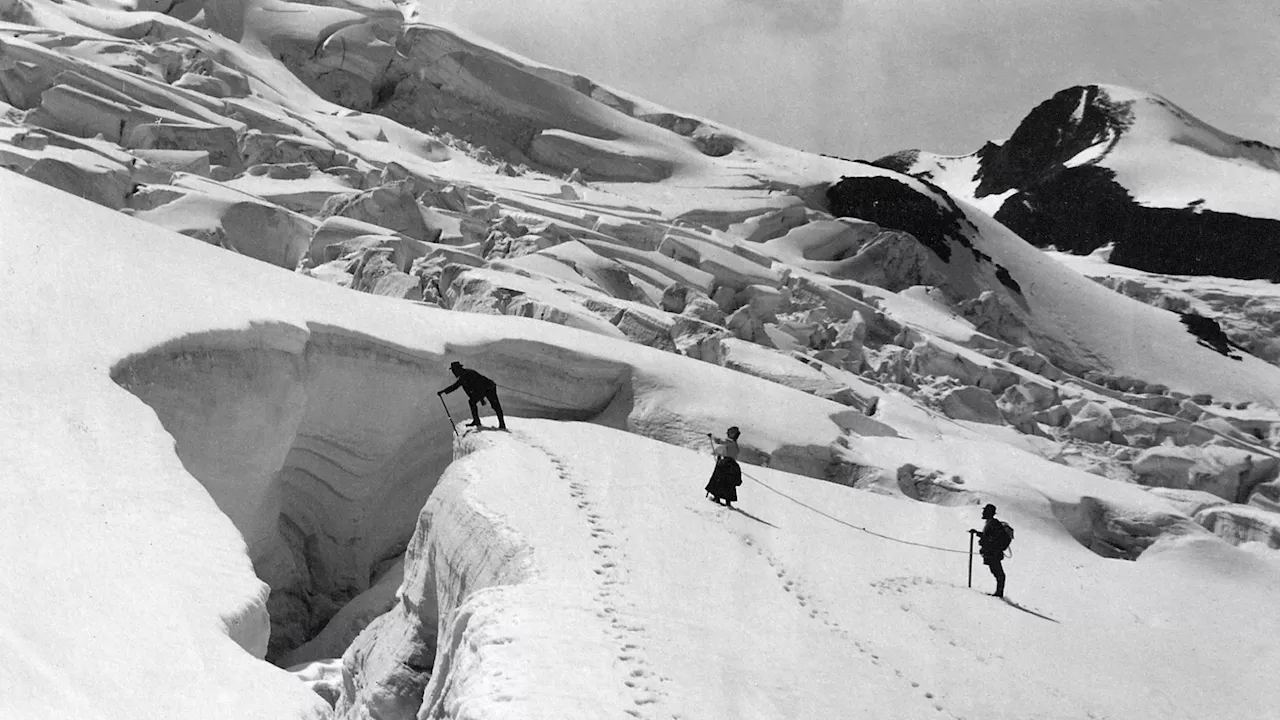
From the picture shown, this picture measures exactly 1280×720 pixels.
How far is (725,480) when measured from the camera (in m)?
13.1

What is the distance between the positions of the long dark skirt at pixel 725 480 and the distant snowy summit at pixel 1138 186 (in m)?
51.3

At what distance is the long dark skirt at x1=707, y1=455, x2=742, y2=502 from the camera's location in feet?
42.9

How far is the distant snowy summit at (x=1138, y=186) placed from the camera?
58188mm

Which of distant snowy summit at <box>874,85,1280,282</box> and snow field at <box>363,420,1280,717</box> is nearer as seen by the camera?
snow field at <box>363,420,1280,717</box>

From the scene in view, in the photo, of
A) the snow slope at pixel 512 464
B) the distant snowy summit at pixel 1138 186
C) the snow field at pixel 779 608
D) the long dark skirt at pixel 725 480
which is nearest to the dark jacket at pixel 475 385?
the snow field at pixel 779 608

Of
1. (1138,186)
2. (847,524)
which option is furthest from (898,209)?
(847,524)

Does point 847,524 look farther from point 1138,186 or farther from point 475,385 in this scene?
point 1138,186

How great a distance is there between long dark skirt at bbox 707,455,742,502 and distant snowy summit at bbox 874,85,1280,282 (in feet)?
168

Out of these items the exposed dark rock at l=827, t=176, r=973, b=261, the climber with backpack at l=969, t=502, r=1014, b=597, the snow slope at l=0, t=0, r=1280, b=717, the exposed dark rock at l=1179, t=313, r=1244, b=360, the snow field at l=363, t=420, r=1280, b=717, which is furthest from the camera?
the exposed dark rock at l=827, t=176, r=973, b=261

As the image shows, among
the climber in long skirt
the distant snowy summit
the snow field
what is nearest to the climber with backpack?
the snow field

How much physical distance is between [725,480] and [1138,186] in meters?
61.6

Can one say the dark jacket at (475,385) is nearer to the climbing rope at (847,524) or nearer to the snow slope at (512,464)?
the snow slope at (512,464)

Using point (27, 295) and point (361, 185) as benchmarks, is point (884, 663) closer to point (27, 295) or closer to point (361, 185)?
point (27, 295)

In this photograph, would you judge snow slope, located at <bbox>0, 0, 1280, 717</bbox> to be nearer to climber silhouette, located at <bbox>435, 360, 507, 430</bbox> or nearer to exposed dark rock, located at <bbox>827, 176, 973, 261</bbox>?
climber silhouette, located at <bbox>435, 360, 507, 430</bbox>
